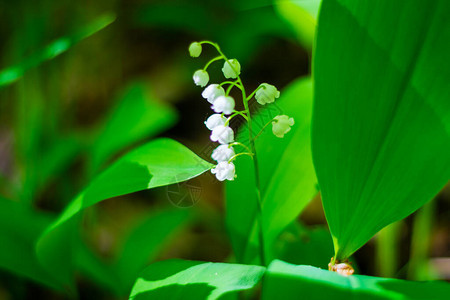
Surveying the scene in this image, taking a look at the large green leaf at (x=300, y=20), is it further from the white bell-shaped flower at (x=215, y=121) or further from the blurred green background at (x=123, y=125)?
the white bell-shaped flower at (x=215, y=121)

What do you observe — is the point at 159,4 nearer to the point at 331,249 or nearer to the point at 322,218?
the point at 322,218

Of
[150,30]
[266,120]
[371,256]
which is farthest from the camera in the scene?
[150,30]

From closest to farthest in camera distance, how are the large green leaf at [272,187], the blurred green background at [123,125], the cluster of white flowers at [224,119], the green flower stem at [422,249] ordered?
the cluster of white flowers at [224,119], the large green leaf at [272,187], the blurred green background at [123,125], the green flower stem at [422,249]

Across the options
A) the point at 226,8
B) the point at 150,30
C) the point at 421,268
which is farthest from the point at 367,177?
the point at 150,30

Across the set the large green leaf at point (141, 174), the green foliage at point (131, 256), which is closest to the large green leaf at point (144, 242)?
the green foliage at point (131, 256)

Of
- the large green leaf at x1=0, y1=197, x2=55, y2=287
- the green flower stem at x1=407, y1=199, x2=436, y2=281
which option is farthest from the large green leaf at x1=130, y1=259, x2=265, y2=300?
the green flower stem at x1=407, y1=199, x2=436, y2=281

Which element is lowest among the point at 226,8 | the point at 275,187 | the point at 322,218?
the point at 275,187

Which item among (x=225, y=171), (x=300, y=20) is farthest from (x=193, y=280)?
(x=300, y=20)
